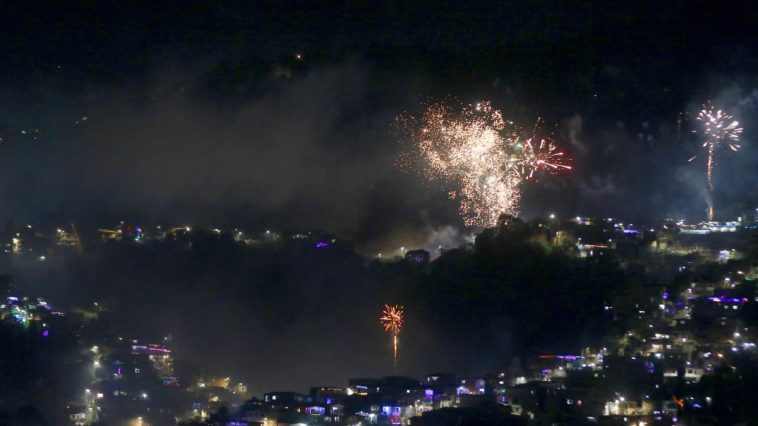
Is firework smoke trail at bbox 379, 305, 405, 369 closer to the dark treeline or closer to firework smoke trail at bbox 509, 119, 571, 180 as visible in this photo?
the dark treeline

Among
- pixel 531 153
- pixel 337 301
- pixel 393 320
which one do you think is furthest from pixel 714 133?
pixel 337 301

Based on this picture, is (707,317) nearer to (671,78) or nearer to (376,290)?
(376,290)

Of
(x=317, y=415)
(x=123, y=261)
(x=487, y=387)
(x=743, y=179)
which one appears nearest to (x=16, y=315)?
(x=123, y=261)

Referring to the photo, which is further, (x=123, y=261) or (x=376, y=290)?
(x=123, y=261)

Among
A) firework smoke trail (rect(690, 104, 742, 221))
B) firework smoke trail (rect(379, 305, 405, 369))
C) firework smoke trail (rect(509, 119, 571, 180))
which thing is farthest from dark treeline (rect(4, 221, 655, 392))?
firework smoke trail (rect(690, 104, 742, 221))

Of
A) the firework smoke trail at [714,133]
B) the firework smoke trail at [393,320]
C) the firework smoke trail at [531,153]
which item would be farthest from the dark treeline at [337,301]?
the firework smoke trail at [714,133]

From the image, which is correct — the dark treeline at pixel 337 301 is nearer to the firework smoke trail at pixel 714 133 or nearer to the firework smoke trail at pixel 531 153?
the firework smoke trail at pixel 531 153
